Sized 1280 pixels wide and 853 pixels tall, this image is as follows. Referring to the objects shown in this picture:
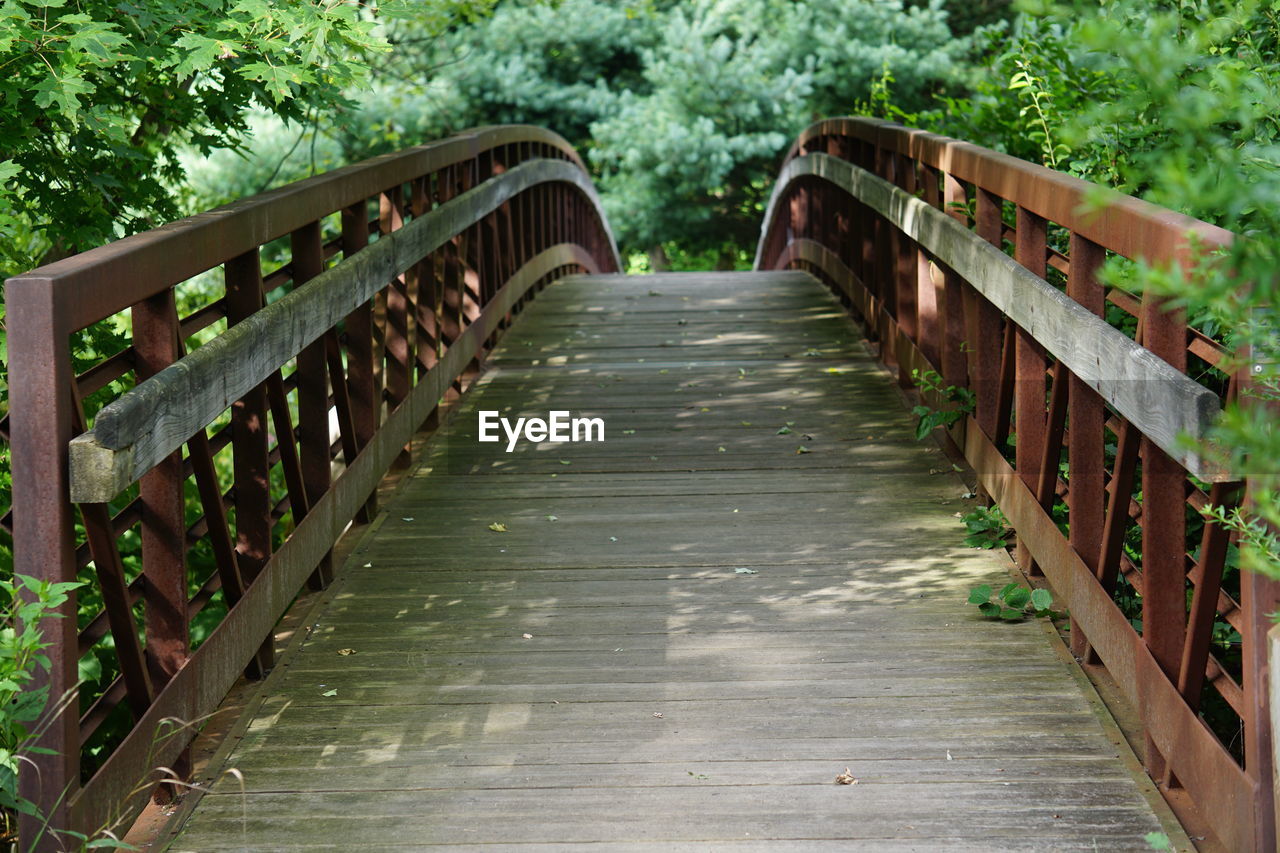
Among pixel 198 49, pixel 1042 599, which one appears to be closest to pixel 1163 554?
pixel 1042 599

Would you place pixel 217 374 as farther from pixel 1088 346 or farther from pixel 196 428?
pixel 1088 346

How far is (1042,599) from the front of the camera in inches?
158

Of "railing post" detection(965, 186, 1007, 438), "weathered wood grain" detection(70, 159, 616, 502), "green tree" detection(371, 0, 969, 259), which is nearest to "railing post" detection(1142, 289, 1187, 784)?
"railing post" detection(965, 186, 1007, 438)

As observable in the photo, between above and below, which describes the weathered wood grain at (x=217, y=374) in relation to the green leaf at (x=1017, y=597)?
above

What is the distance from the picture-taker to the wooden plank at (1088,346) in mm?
2559

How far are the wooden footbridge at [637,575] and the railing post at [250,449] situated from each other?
13 millimetres

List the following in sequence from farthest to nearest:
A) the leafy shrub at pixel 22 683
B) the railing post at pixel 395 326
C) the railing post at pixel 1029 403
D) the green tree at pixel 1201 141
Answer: the railing post at pixel 395 326, the railing post at pixel 1029 403, the leafy shrub at pixel 22 683, the green tree at pixel 1201 141

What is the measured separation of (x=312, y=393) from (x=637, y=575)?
1174 millimetres

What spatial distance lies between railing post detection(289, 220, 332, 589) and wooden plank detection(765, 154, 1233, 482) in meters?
2.08

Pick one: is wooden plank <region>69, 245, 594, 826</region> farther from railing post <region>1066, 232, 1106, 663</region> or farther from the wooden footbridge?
railing post <region>1066, 232, 1106, 663</region>

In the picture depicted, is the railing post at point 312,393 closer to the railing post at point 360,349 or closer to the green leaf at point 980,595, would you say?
the railing post at point 360,349

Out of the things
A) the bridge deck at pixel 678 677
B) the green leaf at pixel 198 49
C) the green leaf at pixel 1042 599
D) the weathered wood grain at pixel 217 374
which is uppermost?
the green leaf at pixel 198 49

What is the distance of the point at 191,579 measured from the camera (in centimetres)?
750

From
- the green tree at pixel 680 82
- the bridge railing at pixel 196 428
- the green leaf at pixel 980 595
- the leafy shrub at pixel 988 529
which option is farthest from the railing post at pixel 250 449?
the green tree at pixel 680 82
